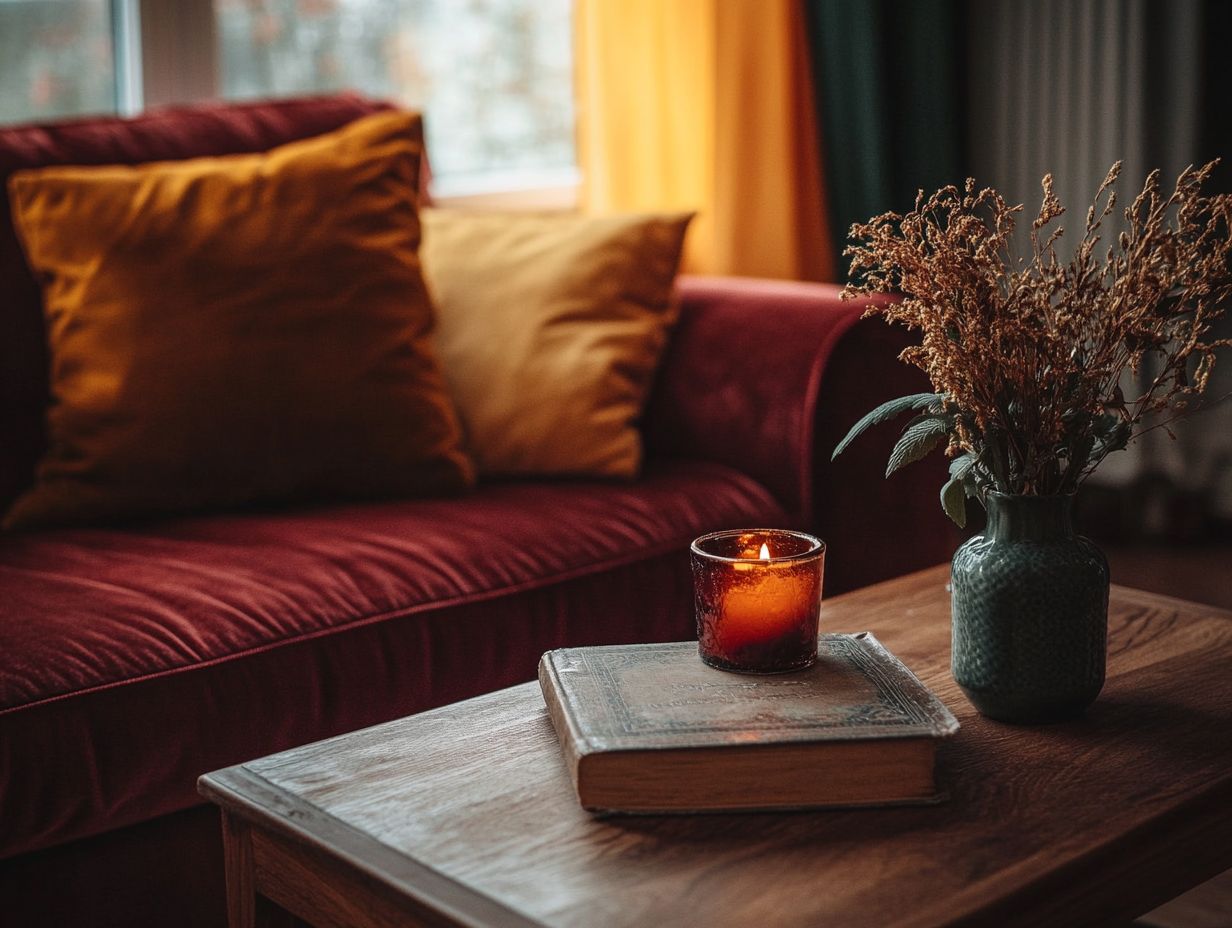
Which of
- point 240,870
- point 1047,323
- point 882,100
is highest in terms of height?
point 882,100

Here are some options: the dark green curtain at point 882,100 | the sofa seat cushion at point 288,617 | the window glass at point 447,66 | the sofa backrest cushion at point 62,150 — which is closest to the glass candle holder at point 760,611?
the sofa seat cushion at point 288,617

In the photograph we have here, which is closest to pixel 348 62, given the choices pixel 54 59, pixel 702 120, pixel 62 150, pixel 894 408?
pixel 54 59

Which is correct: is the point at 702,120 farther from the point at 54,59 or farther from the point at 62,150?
the point at 62,150

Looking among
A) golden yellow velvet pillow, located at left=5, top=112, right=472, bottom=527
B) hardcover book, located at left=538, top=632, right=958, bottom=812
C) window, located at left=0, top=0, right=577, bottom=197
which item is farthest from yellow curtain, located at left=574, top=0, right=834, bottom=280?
hardcover book, located at left=538, top=632, right=958, bottom=812

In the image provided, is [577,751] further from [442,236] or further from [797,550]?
[442,236]

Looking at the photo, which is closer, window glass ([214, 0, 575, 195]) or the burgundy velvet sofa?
the burgundy velvet sofa

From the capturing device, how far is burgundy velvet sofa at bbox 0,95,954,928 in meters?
1.26

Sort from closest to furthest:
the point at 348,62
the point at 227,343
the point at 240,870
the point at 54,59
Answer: the point at 240,870 < the point at 227,343 < the point at 54,59 < the point at 348,62

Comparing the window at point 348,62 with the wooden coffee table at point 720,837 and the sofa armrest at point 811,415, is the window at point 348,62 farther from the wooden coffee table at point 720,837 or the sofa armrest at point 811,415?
the wooden coffee table at point 720,837

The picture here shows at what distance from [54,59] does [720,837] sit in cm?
199

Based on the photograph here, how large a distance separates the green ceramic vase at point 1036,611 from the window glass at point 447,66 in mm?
1971

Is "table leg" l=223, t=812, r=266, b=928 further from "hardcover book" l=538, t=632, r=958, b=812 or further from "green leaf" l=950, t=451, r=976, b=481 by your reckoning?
"green leaf" l=950, t=451, r=976, b=481

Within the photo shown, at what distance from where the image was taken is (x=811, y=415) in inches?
72.0

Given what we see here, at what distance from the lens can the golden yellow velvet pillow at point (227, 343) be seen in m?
1.69
